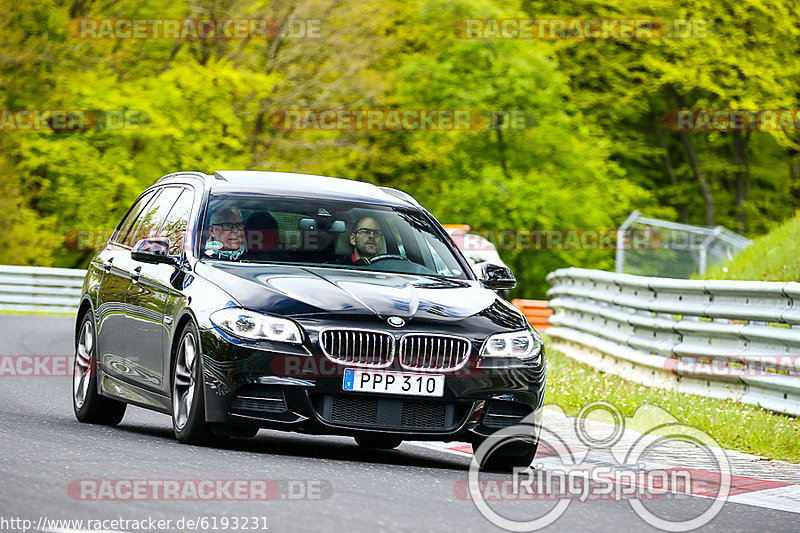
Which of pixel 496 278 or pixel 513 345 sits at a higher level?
pixel 496 278

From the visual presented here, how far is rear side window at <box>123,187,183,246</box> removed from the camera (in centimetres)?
1038

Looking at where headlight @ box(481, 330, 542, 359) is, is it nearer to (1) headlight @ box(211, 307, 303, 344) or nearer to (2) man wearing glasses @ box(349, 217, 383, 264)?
(1) headlight @ box(211, 307, 303, 344)

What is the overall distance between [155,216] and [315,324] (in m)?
2.73

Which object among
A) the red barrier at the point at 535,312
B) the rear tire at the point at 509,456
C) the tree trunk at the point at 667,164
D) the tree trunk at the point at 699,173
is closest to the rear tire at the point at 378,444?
the rear tire at the point at 509,456

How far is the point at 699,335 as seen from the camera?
13.6 metres

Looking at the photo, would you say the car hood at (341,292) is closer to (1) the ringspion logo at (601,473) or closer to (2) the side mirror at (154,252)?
(2) the side mirror at (154,252)

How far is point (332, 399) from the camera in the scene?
826cm

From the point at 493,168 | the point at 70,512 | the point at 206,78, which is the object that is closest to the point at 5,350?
the point at 70,512

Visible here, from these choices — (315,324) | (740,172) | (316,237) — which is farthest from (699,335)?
(740,172)

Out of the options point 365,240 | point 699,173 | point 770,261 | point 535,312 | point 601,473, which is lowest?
point 535,312

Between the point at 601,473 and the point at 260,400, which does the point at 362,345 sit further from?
the point at 601,473

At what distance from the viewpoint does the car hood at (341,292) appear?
330 inches

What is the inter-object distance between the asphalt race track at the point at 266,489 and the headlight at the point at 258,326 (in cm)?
66

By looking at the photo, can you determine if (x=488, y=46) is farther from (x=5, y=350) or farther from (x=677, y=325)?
(x=677, y=325)
